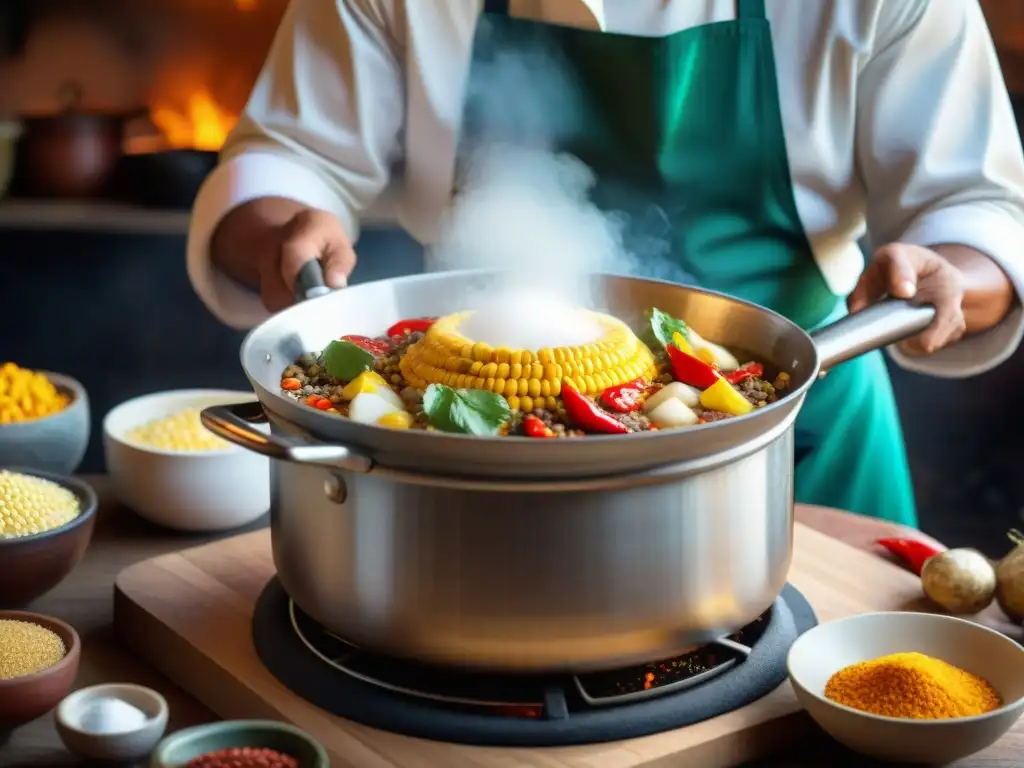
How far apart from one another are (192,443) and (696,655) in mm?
727

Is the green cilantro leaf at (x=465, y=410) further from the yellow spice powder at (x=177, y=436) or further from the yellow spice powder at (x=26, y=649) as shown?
the yellow spice powder at (x=177, y=436)

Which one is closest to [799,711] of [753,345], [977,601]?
[977,601]

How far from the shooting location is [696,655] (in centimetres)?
126

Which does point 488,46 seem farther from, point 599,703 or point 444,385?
point 599,703

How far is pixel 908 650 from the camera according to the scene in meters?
1.25

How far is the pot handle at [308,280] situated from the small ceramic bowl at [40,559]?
36cm

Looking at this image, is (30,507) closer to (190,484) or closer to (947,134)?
(190,484)

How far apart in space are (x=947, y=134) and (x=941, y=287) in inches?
17.7

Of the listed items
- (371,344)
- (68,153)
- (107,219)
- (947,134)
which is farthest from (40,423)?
(68,153)

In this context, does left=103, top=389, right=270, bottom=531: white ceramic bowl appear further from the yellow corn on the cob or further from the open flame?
the open flame

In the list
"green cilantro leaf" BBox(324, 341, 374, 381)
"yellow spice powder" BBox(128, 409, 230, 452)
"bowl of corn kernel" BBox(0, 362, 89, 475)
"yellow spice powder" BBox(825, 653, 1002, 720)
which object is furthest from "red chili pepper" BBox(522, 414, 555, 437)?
"bowl of corn kernel" BBox(0, 362, 89, 475)

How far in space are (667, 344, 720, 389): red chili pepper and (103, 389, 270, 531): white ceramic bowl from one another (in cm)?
55

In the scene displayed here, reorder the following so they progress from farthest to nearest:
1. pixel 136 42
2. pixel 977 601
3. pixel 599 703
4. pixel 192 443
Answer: pixel 136 42 → pixel 192 443 → pixel 977 601 → pixel 599 703

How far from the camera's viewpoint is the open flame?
149 inches
